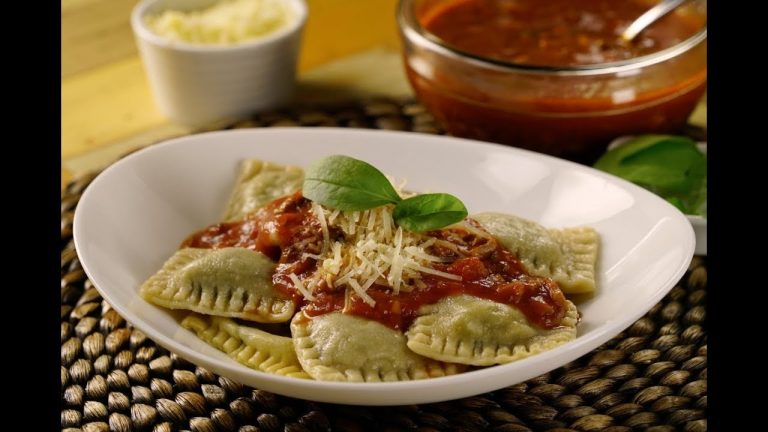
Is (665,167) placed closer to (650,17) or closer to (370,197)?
(650,17)

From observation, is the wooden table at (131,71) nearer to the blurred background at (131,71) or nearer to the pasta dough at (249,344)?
the blurred background at (131,71)

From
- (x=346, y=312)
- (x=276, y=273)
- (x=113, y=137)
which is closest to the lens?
(x=346, y=312)

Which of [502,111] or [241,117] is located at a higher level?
[502,111]

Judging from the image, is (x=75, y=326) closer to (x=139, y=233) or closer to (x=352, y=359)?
(x=139, y=233)

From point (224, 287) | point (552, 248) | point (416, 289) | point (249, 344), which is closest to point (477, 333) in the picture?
point (416, 289)

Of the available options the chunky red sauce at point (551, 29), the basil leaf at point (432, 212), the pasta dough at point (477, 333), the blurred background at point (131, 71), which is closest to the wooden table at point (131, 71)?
the blurred background at point (131, 71)

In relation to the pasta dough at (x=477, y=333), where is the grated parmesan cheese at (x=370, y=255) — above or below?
above

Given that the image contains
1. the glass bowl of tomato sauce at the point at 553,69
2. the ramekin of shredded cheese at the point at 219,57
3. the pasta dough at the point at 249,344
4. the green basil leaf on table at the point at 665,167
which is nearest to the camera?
the pasta dough at the point at 249,344

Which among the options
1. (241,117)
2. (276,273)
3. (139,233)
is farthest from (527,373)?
(241,117)
